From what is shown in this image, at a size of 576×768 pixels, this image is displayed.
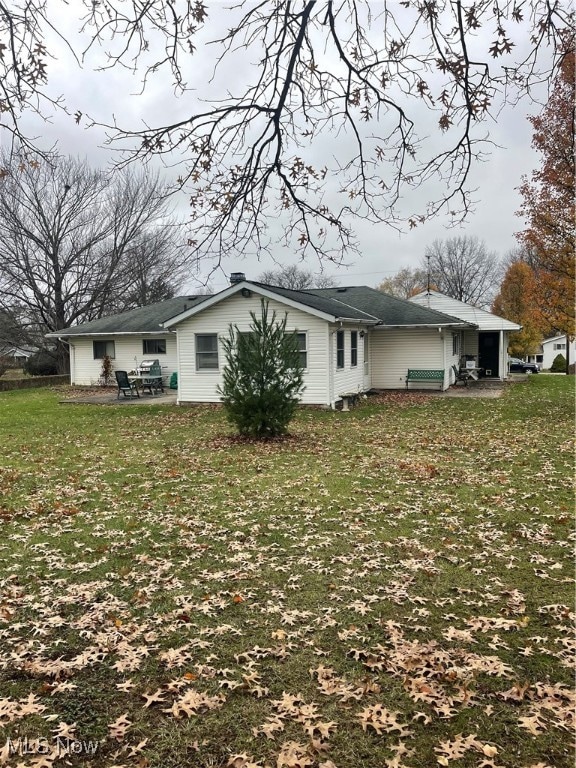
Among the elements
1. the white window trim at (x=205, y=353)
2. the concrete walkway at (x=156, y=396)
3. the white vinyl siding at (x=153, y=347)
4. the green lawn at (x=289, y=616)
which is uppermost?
the white vinyl siding at (x=153, y=347)

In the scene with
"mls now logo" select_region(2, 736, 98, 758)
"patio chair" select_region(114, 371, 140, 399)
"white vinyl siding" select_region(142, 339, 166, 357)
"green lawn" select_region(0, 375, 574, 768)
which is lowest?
"mls now logo" select_region(2, 736, 98, 758)

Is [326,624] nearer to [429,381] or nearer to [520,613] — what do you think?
[520,613]

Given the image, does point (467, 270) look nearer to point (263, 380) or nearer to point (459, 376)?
point (459, 376)

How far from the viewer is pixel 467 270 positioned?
53594 millimetres

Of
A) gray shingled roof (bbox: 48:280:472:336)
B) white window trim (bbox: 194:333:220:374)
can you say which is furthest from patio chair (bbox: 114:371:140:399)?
white window trim (bbox: 194:333:220:374)

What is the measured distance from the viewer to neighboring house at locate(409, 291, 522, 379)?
2497 centimetres

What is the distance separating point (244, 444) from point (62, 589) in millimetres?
6668

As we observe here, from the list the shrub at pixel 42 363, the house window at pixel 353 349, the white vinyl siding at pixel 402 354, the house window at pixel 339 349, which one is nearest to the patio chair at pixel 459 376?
the white vinyl siding at pixel 402 354

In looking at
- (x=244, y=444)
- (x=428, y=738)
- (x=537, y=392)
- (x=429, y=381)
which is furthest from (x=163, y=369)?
(x=428, y=738)

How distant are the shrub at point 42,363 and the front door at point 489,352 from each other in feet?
77.8

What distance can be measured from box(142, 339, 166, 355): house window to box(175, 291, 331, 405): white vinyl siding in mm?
6061

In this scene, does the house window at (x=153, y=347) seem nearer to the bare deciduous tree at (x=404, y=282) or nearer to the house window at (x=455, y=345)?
the house window at (x=455, y=345)

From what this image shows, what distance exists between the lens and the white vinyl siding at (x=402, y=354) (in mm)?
21078

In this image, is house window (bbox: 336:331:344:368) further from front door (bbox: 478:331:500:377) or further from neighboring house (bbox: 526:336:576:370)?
neighboring house (bbox: 526:336:576:370)
